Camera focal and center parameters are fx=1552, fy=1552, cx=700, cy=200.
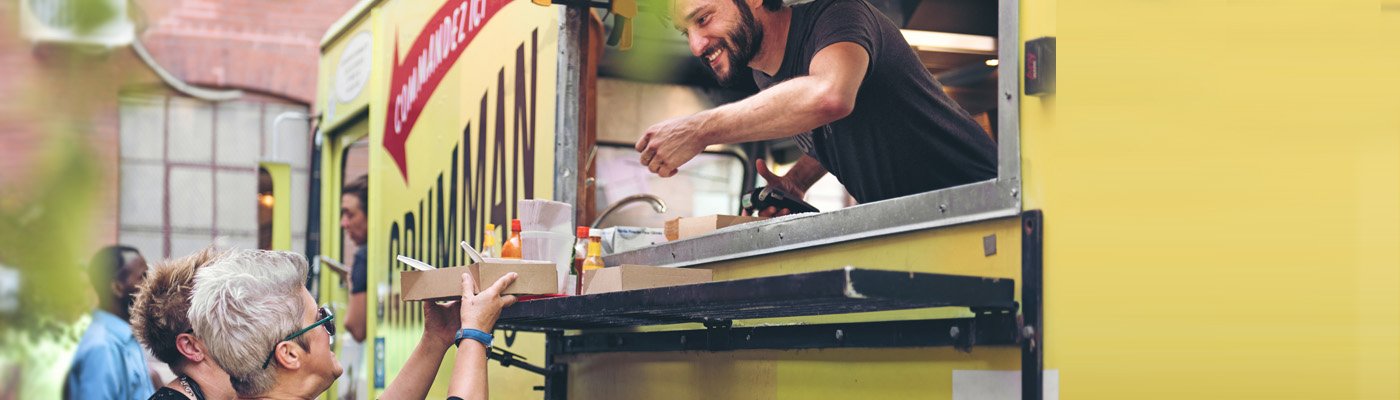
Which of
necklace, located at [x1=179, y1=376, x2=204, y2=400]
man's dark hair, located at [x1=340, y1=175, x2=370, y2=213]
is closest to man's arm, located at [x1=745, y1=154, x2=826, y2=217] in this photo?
necklace, located at [x1=179, y1=376, x2=204, y2=400]

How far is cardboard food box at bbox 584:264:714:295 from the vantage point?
2910mm

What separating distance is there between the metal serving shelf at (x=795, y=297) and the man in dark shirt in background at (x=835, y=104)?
31 cm

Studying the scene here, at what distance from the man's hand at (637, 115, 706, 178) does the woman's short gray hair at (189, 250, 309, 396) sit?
2.46 ft

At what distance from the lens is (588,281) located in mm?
3115

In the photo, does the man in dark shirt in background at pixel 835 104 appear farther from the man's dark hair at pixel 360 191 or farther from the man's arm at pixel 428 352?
the man's dark hair at pixel 360 191

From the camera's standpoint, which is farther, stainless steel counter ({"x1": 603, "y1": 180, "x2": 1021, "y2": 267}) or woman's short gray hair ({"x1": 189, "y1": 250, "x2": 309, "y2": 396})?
woman's short gray hair ({"x1": 189, "y1": 250, "x2": 309, "y2": 396})

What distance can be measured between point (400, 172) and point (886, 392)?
346 centimetres

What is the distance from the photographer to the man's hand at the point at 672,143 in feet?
9.54

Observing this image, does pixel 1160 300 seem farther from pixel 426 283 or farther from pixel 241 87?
pixel 241 87

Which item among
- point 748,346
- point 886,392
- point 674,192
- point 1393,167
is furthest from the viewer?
point 674,192

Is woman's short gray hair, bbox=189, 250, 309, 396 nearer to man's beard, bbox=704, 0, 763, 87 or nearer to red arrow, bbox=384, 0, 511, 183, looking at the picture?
man's beard, bbox=704, 0, 763, 87

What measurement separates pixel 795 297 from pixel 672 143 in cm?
88

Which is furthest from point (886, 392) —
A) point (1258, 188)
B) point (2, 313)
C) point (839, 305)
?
point (2, 313)

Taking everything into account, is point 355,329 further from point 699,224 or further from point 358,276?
point 699,224
